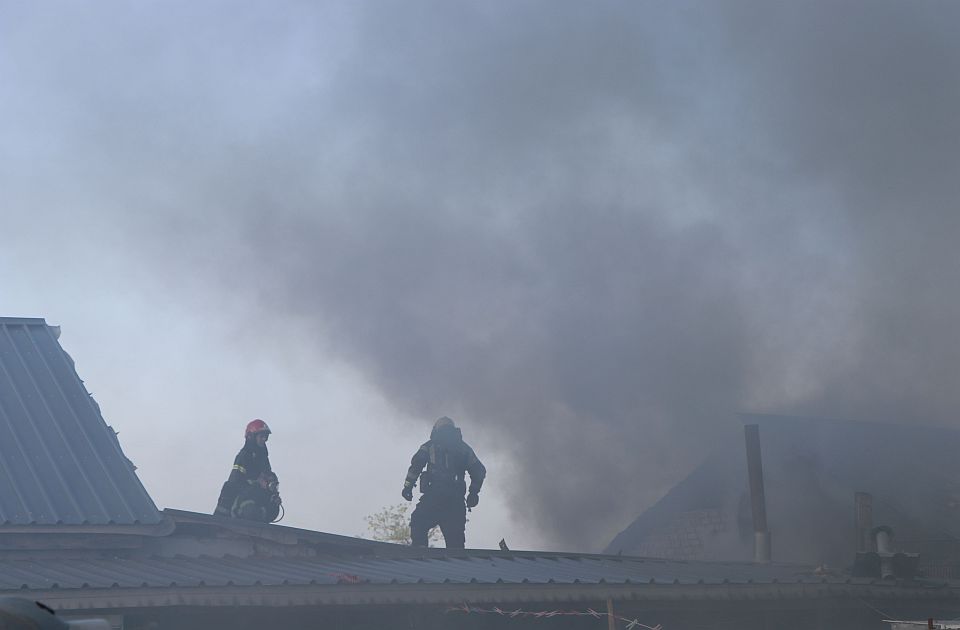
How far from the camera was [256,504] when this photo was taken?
525 inches

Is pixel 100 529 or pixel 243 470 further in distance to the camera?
pixel 243 470

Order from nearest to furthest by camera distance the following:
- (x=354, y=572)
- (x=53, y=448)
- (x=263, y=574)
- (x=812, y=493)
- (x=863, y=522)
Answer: (x=263, y=574)
(x=354, y=572)
(x=53, y=448)
(x=863, y=522)
(x=812, y=493)

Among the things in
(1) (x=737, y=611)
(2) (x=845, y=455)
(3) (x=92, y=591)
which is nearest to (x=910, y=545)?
(2) (x=845, y=455)

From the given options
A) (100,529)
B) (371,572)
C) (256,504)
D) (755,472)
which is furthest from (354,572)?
(755,472)

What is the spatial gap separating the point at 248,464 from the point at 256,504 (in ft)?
1.80

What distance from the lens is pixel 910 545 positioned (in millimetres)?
22000

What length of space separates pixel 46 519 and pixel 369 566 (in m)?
2.91

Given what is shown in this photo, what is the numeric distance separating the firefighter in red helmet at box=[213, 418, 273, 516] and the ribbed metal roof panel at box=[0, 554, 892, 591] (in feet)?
8.70

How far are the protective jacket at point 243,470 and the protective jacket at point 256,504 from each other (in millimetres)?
91

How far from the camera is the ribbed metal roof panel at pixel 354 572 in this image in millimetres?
8688

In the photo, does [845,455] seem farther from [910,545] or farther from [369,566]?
[369,566]

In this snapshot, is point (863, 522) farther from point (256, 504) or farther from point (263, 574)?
point (263, 574)

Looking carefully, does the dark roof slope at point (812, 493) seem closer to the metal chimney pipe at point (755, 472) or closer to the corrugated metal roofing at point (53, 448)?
the metal chimney pipe at point (755, 472)

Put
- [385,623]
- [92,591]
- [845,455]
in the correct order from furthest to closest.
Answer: [845,455], [385,623], [92,591]
